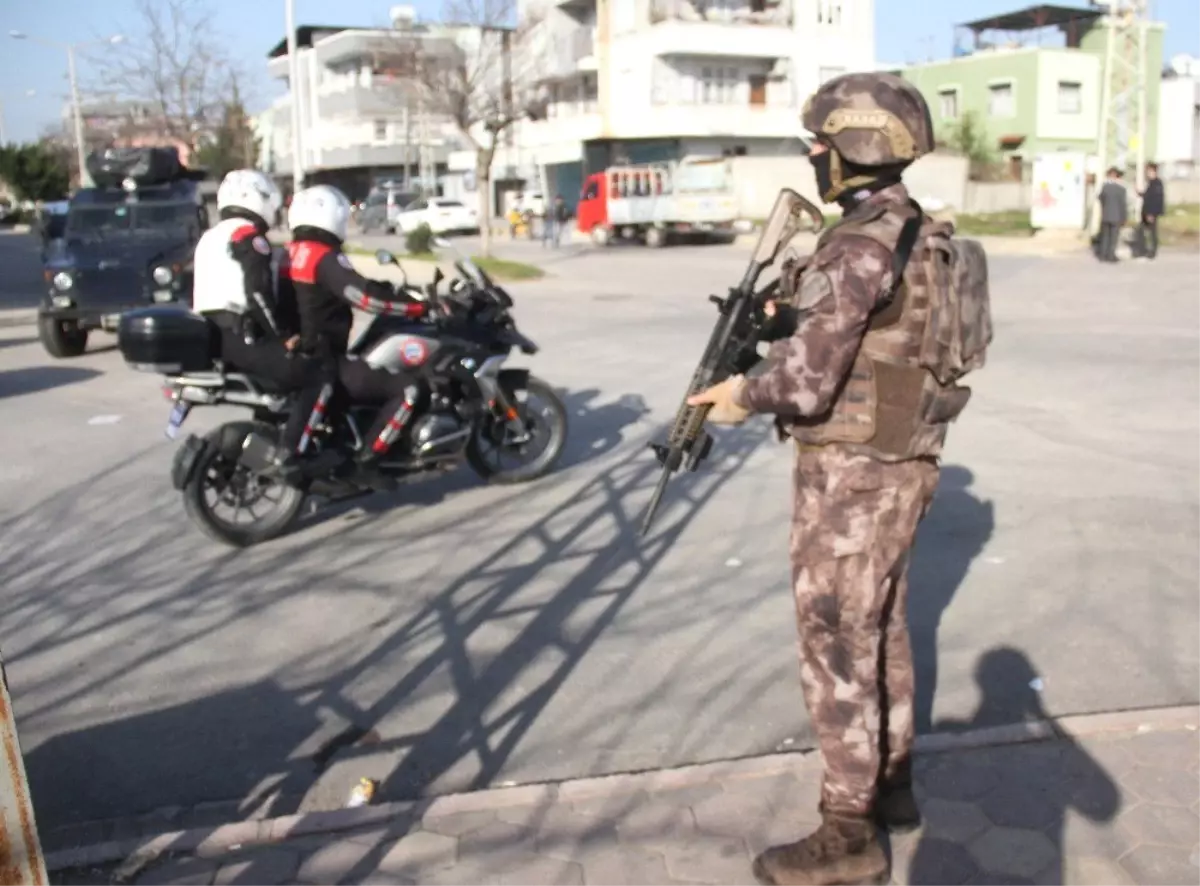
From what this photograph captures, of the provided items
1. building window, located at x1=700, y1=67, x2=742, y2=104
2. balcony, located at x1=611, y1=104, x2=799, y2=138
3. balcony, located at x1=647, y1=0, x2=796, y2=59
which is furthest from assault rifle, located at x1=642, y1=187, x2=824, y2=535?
building window, located at x1=700, y1=67, x2=742, y2=104

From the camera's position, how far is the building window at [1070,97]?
4950cm

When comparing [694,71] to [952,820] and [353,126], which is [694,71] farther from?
[952,820]

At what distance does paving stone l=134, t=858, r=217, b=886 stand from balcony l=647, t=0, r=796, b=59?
46.1m

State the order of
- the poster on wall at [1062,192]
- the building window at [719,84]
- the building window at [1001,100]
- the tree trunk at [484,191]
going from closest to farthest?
the tree trunk at [484,191], the poster on wall at [1062,192], the building window at [719,84], the building window at [1001,100]

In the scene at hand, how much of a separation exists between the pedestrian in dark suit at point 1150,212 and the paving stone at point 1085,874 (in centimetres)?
2231

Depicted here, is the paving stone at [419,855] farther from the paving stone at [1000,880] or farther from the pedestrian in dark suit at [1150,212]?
the pedestrian in dark suit at [1150,212]

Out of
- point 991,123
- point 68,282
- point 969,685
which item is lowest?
point 969,685

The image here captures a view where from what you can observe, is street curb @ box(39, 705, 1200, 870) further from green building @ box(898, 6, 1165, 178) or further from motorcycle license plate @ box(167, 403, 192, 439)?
green building @ box(898, 6, 1165, 178)

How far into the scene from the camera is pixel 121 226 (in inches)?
562

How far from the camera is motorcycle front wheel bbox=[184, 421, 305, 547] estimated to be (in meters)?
5.87

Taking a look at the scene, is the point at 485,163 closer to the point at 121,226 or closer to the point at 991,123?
the point at 121,226

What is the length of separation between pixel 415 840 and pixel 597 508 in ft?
11.2

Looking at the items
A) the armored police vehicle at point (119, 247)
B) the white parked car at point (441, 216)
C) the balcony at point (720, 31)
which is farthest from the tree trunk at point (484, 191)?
the balcony at point (720, 31)

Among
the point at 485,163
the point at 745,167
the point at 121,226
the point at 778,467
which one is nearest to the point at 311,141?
the point at 745,167
